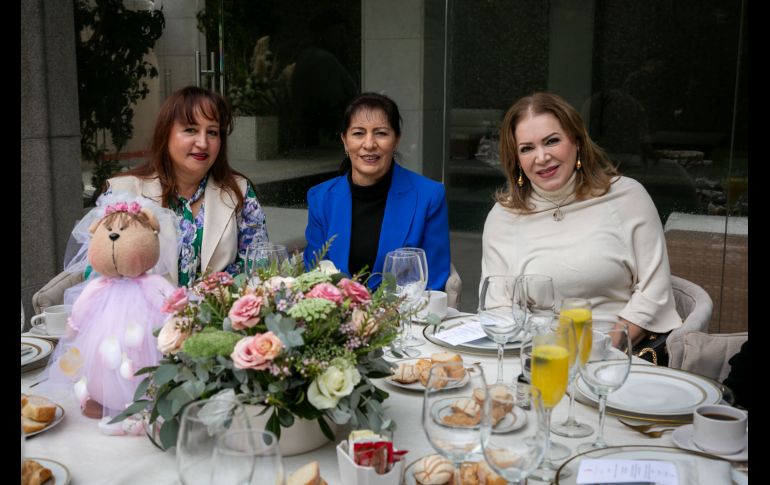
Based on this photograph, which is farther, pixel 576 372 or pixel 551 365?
pixel 576 372

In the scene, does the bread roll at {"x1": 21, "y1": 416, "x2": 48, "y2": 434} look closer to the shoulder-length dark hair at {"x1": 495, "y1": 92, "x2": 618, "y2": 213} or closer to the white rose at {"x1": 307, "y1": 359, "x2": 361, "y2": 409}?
the white rose at {"x1": 307, "y1": 359, "x2": 361, "y2": 409}

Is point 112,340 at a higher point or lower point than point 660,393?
higher

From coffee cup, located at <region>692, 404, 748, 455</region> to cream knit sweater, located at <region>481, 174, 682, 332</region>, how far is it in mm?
1213

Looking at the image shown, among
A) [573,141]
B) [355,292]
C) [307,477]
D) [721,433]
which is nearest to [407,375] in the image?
[355,292]

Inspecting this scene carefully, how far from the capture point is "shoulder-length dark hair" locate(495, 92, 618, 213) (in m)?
2.89

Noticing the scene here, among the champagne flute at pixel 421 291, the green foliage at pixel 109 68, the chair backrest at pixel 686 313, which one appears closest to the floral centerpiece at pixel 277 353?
the champagne flute at pixel 421 291

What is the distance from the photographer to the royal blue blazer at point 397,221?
3.25m

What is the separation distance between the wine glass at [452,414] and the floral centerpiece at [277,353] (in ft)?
0.76

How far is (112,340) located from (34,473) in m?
0.36

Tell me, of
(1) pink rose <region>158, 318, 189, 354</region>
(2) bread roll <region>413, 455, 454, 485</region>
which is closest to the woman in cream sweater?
(2) bread roll <region>413, 455, 454, 485</region>

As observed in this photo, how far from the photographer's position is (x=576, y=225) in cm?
288

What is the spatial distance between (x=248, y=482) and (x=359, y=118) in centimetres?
242

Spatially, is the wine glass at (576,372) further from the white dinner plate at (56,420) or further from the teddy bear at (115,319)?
the white dinner plate at (56,420)

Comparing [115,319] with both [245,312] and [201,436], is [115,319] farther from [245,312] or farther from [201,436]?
[201,436]
